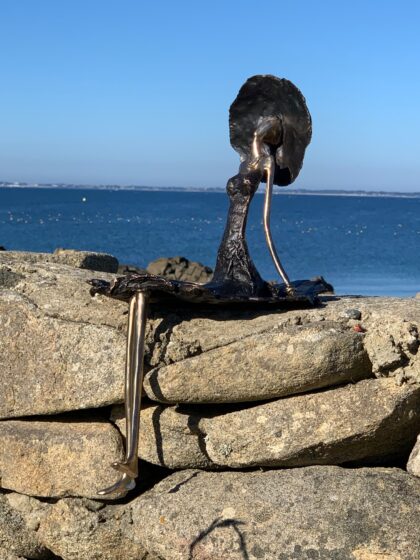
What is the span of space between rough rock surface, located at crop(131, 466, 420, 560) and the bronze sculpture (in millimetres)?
459

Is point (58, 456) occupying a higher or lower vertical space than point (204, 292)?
lower

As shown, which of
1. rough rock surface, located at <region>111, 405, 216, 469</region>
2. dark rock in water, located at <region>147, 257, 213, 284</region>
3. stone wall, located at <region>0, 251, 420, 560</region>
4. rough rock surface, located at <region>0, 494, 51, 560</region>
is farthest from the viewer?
dark rock in water, located at <region>147, 257, 213, 284</region>

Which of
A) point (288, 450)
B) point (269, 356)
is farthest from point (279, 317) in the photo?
point (288, 450)

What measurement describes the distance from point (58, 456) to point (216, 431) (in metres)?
1.26

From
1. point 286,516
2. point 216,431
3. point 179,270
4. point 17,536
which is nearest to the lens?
point 286,516

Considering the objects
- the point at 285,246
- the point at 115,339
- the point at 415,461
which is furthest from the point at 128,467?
the point at 285,246

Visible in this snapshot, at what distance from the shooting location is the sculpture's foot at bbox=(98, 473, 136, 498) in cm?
731

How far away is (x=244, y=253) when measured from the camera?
8445 millimetres

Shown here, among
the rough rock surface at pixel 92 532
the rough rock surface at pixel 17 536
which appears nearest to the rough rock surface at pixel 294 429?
the rough rock surface at pixel 92 532

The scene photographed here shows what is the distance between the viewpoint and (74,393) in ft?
25.7

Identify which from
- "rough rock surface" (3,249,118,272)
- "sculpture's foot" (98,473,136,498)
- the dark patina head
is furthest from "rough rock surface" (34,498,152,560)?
the dark patina head

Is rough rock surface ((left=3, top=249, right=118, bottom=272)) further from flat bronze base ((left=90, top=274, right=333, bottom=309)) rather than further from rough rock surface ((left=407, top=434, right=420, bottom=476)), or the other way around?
rough rock surface ((left=407, top=434, right=420, bottom=476))

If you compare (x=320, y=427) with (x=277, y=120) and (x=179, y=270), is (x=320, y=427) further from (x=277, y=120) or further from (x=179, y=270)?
(x=179, y=270)

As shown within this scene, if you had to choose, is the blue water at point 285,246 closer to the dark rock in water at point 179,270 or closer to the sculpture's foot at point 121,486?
the dark rock in water at point 179,270
